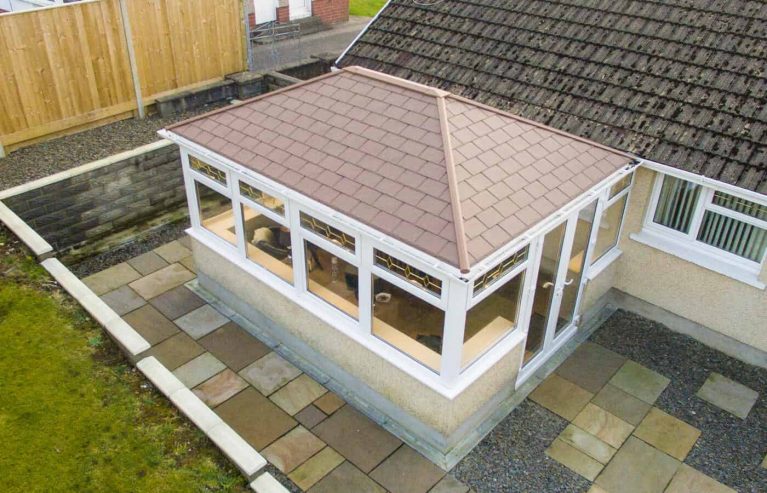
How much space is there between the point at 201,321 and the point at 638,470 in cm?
593

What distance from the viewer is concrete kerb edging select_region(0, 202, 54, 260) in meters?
8.80

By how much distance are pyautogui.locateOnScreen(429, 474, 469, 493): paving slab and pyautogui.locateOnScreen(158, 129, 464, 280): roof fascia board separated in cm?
246

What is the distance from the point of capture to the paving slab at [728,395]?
25.4 feet

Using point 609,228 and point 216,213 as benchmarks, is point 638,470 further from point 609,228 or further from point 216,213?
point 216,213

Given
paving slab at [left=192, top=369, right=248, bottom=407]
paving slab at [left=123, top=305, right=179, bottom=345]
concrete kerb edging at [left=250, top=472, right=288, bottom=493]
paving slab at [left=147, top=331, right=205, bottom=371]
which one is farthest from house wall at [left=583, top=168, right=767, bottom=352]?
paving slab at [left=123, top=305, right=179, bottom=345]

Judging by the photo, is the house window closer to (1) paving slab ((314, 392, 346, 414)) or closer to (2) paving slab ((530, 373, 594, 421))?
(2) paving slab ((530, 373, 594, 421))

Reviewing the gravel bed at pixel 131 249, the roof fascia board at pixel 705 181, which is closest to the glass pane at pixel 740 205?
the roof fascia board at pixel 705 181

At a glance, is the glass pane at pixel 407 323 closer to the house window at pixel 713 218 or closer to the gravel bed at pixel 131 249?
the house window at pixel 713 218

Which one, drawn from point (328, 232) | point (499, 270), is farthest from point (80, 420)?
point (499, 270)

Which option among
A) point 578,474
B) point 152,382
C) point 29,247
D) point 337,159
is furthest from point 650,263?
point 29,247

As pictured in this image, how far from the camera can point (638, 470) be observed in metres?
6.98

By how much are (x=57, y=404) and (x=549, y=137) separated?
6.32 metres

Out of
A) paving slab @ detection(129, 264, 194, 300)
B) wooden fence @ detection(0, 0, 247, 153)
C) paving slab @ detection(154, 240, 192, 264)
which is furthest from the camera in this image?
wooden fence @ detection(0, 0, 247, 153)

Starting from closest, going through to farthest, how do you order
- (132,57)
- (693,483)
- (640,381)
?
(693,483) → (640,381) → (132,57)
